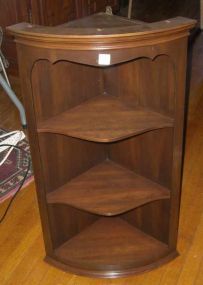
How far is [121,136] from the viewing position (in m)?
1.19

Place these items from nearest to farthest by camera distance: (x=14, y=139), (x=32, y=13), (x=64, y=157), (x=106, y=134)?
(x=106, y=134) < (x=64, y=157) < (x=14, y=139) < (x=32, y=13)

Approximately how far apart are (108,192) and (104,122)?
30 cm

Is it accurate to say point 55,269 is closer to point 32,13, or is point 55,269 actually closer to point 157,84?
point 157,84

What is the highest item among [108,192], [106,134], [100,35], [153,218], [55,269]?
[100,35]

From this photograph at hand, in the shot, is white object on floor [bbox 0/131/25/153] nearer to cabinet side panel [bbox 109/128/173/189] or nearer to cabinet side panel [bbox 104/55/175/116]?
cabinet side panel [bbox 109/128/173/189]

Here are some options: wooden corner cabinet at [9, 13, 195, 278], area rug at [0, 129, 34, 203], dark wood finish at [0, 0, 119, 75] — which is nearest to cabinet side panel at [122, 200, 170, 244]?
wooden corner cabinet at [9, 13, 195, 278]

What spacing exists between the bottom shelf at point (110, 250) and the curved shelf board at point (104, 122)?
0.53m

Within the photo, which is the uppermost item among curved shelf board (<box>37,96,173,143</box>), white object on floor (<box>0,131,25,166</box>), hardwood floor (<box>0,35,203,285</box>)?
curved shelf board (<box>37,96,173,143</box>)

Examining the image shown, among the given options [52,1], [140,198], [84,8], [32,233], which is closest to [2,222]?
[32,233]

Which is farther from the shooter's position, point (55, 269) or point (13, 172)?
point (13, 172)

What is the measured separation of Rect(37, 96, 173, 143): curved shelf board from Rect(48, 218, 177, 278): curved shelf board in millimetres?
531

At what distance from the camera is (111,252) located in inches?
60.1

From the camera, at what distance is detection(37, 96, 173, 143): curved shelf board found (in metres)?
1.20

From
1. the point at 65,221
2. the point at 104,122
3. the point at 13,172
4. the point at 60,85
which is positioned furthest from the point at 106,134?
the point at 13,172
